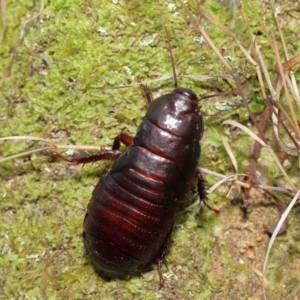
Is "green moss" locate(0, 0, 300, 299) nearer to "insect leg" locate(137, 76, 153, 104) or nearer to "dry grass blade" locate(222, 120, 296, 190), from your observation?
"insect leg" locate(137, 76, 153, 104)

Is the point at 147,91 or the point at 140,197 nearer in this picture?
the point at 140,197

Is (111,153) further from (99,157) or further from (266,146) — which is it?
(266,146)

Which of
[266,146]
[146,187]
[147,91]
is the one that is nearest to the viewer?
[146,187]

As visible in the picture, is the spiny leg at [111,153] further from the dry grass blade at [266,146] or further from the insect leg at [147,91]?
the dry grass blade at [266,146]

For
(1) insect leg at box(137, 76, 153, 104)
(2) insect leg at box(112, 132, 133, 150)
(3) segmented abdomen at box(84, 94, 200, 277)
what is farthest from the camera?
(1) insect leg at box(137, 76, 153, 104)

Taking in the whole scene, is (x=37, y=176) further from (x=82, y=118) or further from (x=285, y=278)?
(x=285, y=278)

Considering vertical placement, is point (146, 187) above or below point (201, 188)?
above

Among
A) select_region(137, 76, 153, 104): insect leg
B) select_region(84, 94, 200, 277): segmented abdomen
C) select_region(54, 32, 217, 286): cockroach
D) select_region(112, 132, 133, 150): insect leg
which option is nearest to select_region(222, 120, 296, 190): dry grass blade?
select_region(54, 32, 217, 286): cockroach

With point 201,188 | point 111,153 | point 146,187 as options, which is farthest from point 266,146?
point 111,153
